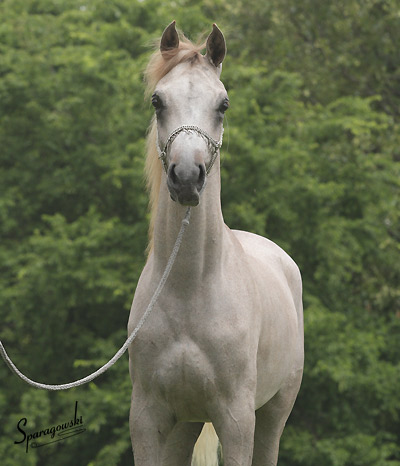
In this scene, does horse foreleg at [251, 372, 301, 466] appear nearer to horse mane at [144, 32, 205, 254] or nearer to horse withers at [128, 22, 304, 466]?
horse withers at [128, 22, 304, 466]

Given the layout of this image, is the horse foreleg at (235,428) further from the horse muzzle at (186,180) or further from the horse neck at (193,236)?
the horse muzzle at (186,180)

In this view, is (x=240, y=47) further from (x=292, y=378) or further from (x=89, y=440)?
(x=292, y=378)

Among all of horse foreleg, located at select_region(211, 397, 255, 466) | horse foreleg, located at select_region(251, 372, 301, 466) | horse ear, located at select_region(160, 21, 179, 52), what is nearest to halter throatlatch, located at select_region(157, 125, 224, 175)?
horse ear, located at select_region(160, 21, 179, 52)

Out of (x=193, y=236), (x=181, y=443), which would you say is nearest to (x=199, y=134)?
(x=193, y=236)

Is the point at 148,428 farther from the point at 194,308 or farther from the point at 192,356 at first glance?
the point at 194,308

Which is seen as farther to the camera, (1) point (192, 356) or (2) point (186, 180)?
(1) point (192, 356)

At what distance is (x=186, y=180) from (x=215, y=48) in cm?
84

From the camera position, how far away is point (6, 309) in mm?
12055

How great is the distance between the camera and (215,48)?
3.71 metres

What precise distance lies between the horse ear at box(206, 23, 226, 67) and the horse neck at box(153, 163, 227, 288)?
49cm

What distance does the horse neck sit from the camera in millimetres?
3625

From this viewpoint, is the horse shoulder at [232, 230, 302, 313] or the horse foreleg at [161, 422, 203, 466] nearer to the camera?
the horse foreleg at [161, 422, 203, 466]

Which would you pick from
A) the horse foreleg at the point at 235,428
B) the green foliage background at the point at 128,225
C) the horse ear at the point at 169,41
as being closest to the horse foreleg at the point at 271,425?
the horse foreleg at the point at 235,428

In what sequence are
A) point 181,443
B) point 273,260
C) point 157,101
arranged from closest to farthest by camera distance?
point 157,101
point 181,443
point 273,260
